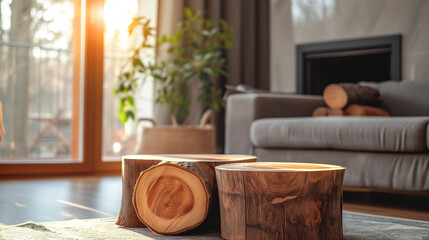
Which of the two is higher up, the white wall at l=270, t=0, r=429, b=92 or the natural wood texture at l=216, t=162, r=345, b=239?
the white wall at l=270, t=0, r=429, b=92

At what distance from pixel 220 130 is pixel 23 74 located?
1.65 metres

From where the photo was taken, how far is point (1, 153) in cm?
388

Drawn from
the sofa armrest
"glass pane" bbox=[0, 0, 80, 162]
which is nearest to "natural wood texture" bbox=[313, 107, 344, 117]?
the sofa armrest

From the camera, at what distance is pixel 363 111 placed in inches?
117

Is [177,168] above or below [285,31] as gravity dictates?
below

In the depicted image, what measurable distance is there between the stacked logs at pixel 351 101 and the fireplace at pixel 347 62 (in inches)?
44.5

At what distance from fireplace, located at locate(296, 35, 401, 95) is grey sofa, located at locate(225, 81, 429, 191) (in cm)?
104

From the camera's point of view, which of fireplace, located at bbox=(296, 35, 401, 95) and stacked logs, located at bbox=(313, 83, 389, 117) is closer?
stacked logs, located at bbox=(313, 83, 389, 117)

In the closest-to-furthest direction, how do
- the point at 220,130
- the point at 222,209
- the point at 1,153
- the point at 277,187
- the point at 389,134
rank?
the point at 277,187, the point at 222,209, the point at 389,134, the point at 1,153, the point at 220,130

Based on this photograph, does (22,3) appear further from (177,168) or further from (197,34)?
(177,168)

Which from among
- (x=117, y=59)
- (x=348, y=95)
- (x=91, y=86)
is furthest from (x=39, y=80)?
(x=348, y=95)

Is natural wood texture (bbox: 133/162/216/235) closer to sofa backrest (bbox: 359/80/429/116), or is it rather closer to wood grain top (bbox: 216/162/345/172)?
wood grain top (bbox: 216/162/345/172)

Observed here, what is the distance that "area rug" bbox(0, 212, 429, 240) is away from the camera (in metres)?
1.63

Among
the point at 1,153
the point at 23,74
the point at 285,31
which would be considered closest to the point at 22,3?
the point at 23,74
